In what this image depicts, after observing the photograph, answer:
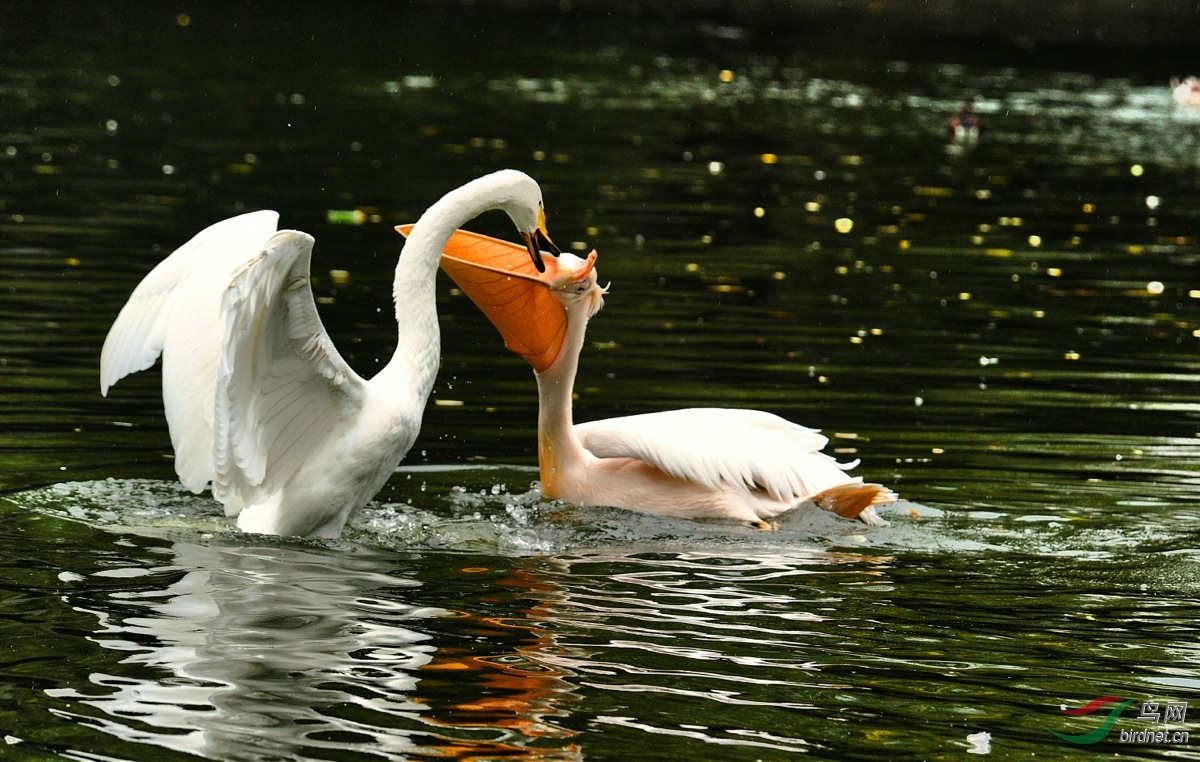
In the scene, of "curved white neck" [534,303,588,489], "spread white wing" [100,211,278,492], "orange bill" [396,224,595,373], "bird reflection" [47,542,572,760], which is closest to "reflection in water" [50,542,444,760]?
"bird reflection" [47,542,572,760]

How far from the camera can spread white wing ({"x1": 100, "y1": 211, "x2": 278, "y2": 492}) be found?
6656 millimetres

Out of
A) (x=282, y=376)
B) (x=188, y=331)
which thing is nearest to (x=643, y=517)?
(x=282, y=376)

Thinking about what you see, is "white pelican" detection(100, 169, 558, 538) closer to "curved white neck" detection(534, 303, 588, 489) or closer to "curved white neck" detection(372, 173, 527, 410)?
"curved white neck" detection(372, 173, 527, 410)

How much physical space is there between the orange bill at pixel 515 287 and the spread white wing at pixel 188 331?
85 centimetres

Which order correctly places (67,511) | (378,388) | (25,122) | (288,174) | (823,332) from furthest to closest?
(25,122) → (288,174) → (823,332) → (67,511) → (378,388)

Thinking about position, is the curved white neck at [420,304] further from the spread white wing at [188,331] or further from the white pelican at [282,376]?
the spread white wing at [188,331]

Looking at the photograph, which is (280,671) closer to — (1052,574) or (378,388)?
(378,388)

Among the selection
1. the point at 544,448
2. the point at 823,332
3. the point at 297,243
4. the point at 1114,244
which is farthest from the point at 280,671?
the point at 1114,244

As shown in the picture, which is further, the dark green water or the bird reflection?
the dark green water

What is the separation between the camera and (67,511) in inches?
269

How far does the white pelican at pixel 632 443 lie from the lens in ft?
23.7

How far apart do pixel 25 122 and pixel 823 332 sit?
1137 centimetres

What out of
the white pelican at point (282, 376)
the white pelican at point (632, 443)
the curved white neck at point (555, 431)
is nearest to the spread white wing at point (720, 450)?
the white pelican at point (632, 443)

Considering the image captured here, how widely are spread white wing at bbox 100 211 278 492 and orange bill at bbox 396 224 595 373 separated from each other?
33.5 inches
